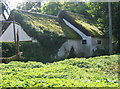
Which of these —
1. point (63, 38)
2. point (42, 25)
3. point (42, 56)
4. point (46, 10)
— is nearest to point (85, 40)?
point (63, 38)

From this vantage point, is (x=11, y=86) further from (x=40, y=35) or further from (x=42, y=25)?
(x=42, y=25)

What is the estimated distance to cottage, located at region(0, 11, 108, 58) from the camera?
63.4 feet

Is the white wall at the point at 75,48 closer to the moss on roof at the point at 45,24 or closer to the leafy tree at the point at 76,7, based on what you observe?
the moss on roof at the point at 45,24

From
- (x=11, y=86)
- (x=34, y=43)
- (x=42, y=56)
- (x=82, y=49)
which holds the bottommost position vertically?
(x=82, y=49)

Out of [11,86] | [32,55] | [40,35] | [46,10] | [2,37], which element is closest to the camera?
[11,86]

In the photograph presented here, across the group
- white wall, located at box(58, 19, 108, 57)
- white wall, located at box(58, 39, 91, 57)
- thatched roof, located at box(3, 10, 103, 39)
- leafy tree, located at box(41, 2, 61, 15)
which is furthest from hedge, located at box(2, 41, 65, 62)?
leafy tree, located at box(41, 2, 61, 15)

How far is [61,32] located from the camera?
21797 millimetres

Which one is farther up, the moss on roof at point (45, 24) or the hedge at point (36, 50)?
the moss on roof at point (45, 24)

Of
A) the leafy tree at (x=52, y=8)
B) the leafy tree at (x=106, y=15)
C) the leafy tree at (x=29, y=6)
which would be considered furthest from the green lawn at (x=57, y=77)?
the leafy tree at (x=29, y=6)

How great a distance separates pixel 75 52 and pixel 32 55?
714cm

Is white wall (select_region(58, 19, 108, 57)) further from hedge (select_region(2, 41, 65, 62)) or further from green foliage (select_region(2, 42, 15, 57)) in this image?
green foliage (select_region(2, 42, 15, 57))

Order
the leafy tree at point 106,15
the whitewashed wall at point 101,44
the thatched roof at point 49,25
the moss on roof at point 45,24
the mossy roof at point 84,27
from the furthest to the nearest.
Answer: the whitewashed wall at point 101,44
the mossy roof at point 84,27
the leafy tree at point 106,15
the moss on roof at point 45,24
the thatched roof at point 49,25

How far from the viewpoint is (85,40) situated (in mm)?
25125

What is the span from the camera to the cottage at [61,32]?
19.3m
